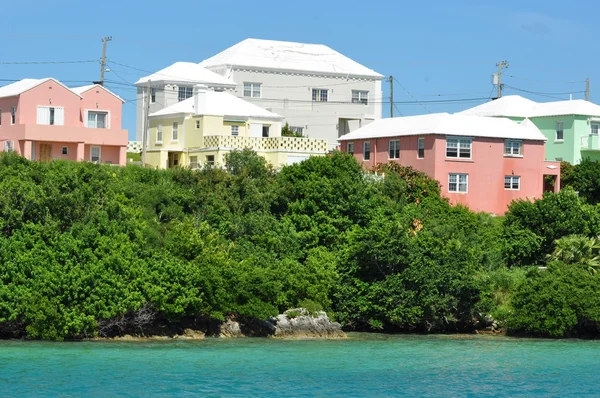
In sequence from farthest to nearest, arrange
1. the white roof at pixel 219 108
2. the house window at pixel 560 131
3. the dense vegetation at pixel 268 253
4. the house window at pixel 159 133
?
the house window at pixel 560 131 → the house window at pixel 159 133 → the white roof at pixel 219 108 → the dense vegetation at pixel 268 253

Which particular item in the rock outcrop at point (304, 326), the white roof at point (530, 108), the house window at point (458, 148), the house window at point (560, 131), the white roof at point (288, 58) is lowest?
the rock outcrop at point (304, 326)

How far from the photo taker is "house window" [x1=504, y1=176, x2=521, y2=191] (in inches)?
2657

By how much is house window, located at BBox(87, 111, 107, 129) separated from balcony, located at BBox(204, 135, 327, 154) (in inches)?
260

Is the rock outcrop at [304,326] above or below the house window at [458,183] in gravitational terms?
below

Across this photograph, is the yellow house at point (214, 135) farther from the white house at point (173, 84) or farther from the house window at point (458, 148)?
the house window at point (458, 148)

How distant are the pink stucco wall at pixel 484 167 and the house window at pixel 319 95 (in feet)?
55.8

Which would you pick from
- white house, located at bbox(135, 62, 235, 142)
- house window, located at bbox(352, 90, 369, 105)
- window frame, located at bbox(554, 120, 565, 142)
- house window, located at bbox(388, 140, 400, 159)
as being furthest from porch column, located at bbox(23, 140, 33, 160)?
window frame, located at bbox(554, 120, 565, 142)

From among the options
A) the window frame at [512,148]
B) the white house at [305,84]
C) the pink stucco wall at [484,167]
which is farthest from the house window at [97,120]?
the window frame at [512,148]

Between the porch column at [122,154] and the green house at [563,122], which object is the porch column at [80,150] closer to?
the porch column at [122,154]

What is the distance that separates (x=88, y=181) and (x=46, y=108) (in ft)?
61.0

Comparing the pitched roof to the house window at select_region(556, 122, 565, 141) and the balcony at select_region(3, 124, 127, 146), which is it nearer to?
the house window at select_region(556, 122, 565, 141)

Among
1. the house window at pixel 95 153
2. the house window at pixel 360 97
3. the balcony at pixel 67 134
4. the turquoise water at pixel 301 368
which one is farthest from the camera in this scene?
the house window at pixel 360 97

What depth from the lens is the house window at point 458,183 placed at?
6556cm

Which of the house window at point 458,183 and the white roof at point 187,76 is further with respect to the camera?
the white roof at point 187,76
